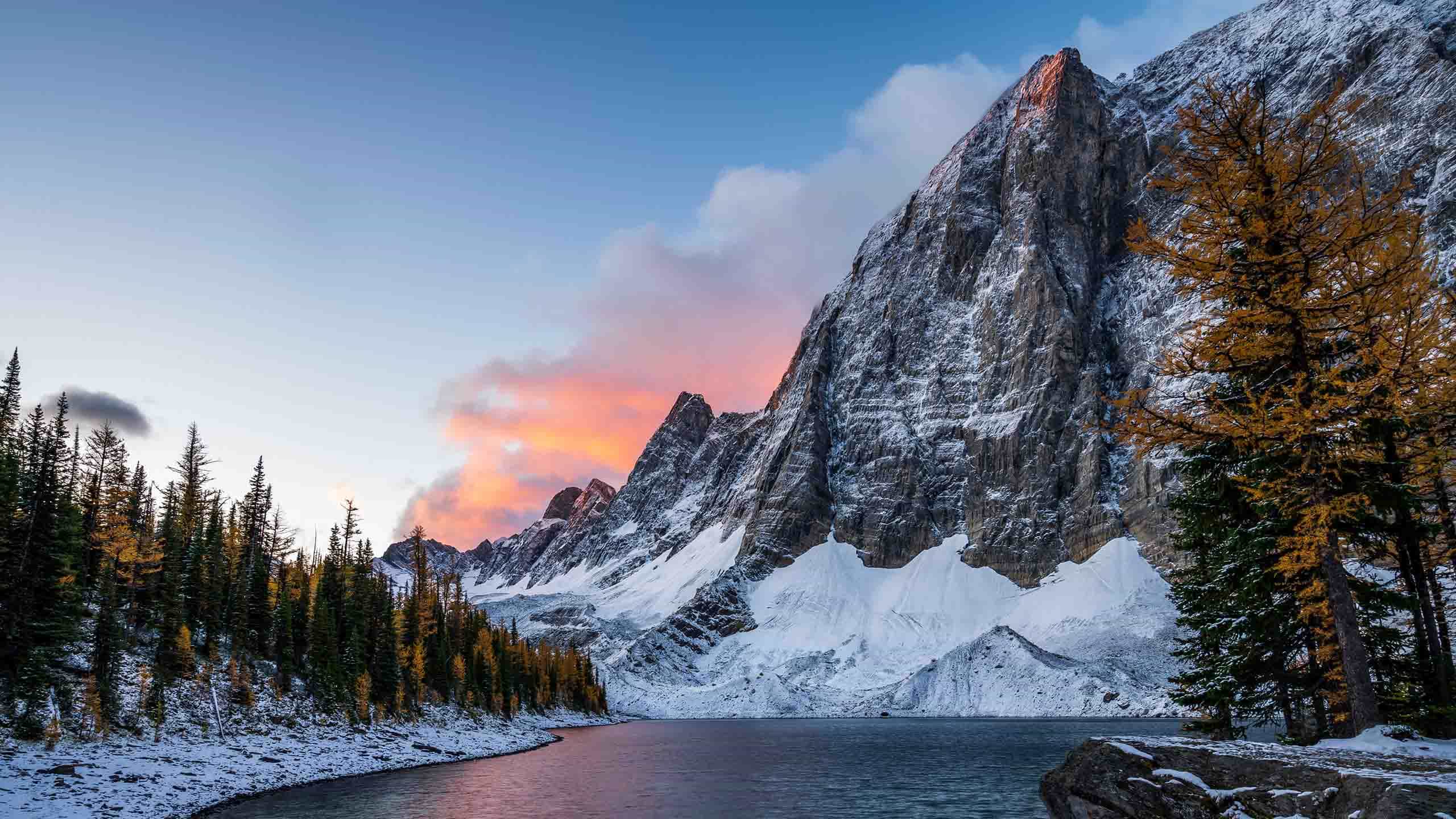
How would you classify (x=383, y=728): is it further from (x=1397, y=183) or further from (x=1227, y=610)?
(x=1397, y=183)

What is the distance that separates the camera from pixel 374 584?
93.1 meters

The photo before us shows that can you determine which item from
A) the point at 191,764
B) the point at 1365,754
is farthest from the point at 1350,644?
the point at 191,764

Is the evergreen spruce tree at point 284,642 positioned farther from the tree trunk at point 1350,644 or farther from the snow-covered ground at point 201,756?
the tree trunk at point 1350,644

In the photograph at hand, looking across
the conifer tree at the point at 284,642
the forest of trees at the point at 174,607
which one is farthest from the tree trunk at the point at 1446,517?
the conifer tree at the point at 284,642

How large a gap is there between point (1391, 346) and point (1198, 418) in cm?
378

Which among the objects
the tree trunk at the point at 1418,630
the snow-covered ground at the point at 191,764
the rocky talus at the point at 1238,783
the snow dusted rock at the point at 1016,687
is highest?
the tree trunk at the point at 1418,630

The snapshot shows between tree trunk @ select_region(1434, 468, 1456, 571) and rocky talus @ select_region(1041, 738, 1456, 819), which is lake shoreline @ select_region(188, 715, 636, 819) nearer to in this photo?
rocky talus @ select_region(1041, 738, 1456, 819)

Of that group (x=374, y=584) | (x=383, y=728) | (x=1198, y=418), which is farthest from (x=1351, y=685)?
(x=374, y=584)

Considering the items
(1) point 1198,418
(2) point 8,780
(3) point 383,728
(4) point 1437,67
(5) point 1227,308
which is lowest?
(3) point 383,728

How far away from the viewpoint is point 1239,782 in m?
13.7

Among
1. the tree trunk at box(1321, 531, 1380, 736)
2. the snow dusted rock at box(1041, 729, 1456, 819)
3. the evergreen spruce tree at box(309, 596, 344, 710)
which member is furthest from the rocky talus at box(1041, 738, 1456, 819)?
the evergreen spruce tree at box(309, 596, 344, 710)

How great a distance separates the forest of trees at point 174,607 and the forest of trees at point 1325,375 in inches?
1967

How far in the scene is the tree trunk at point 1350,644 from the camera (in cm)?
1709

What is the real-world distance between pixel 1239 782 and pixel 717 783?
132ft
